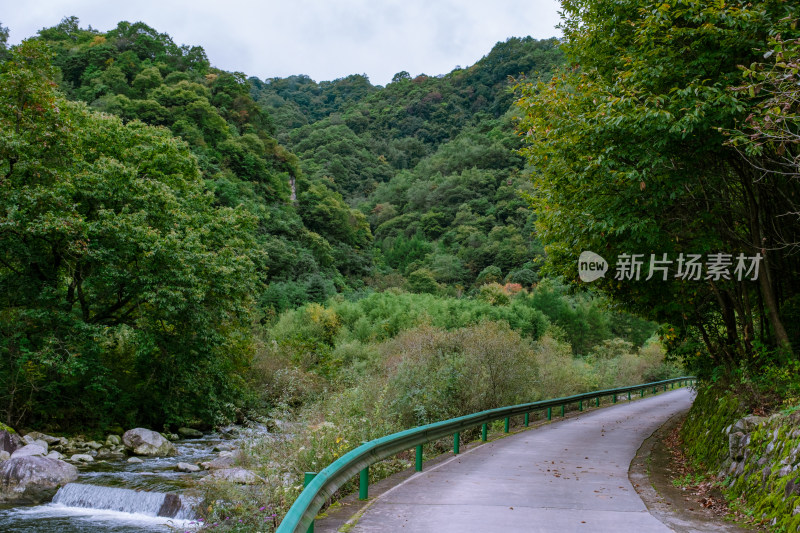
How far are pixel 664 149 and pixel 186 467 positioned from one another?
1432 centimetres

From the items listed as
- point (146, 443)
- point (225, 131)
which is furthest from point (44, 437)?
point (225, 131)

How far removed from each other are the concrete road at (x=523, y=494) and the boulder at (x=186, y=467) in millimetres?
8440

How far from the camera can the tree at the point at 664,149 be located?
789cm

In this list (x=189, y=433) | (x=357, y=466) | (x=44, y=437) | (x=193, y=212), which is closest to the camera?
(x=357, y=466)

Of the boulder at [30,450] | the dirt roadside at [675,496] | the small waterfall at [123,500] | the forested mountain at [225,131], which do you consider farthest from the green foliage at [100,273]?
the forested mountain at [225,131]

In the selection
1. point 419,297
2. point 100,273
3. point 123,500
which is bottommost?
point 123,500

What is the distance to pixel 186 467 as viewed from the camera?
15773 mm

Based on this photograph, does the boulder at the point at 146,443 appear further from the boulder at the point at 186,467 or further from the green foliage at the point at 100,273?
the boulder at the point at 186,467

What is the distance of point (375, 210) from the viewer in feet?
304

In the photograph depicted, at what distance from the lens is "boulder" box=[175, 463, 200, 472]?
1561 centimetres

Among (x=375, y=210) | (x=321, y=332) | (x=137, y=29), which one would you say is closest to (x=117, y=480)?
(x=321, y=332)

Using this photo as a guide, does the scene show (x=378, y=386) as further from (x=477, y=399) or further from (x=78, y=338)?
(x=78, y=338)

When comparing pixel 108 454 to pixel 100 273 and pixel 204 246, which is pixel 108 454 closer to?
pixel 100 273

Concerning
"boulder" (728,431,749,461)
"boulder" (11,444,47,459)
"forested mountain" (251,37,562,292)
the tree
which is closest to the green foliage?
"boulder" (11,444,47,459)
